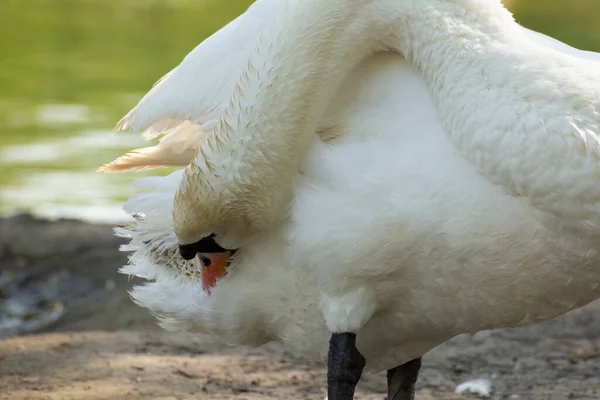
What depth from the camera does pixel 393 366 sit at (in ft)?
12.5

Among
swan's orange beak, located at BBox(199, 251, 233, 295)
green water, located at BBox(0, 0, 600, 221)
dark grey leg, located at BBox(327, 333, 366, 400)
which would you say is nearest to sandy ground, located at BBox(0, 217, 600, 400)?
swan's orange beak, located at BBox(199, 251, 233, 295)

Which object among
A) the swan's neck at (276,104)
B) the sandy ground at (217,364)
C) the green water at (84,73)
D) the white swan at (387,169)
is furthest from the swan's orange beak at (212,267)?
the green water at (84,73)

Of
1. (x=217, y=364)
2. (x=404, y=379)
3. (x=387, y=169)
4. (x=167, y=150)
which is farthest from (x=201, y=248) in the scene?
(x=217, y=364)

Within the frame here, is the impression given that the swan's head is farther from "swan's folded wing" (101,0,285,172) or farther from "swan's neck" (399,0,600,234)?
"swan's neck" (399,0,600,234)

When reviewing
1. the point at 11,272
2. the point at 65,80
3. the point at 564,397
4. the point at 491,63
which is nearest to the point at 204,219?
the point at 491,63

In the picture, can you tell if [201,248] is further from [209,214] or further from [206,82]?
[206,82]

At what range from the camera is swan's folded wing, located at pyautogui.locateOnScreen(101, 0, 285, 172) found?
3.45 metres

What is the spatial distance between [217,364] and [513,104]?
2.53m

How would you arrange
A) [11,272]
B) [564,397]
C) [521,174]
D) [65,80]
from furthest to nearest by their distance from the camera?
[65,80] → [11,272] → [564,397] → [521,174]

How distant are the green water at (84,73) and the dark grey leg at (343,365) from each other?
2.85m

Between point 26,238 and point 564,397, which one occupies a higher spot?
point 26,238

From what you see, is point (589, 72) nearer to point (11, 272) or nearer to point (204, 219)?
point (204, 219)

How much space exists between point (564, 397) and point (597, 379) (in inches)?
12.4

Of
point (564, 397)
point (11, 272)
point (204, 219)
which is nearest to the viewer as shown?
point (204, 219)
